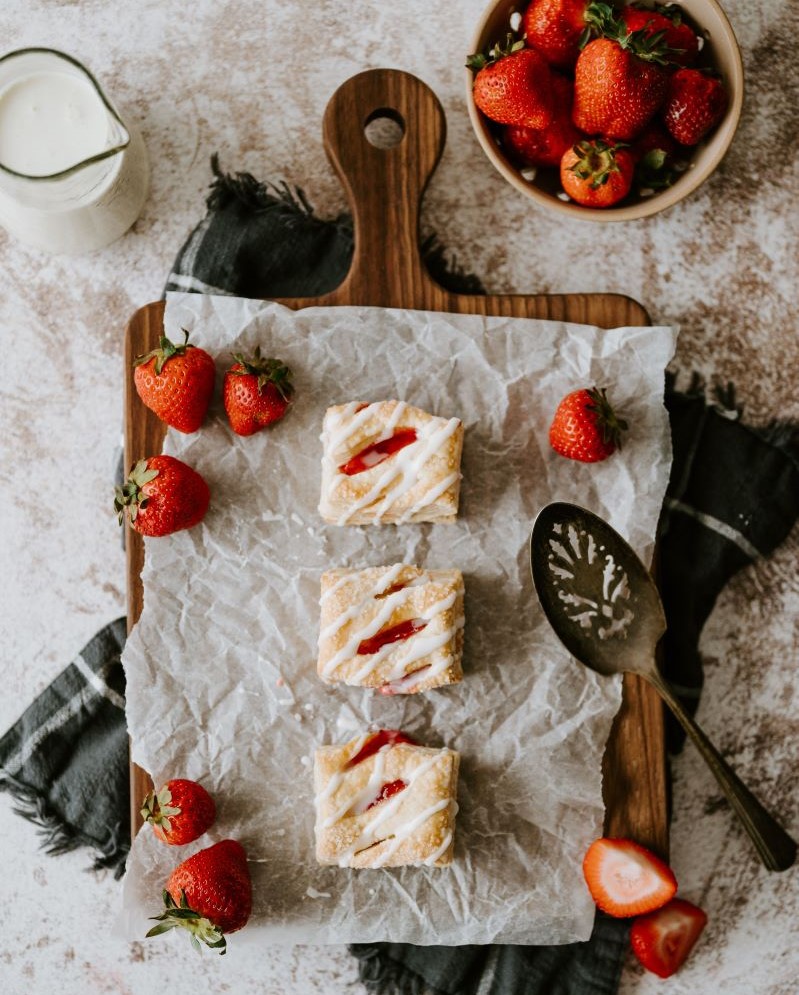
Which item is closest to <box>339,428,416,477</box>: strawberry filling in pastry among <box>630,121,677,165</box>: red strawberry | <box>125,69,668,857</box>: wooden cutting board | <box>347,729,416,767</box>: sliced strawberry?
<box>125,69,668,857</box>: wooden cutting board

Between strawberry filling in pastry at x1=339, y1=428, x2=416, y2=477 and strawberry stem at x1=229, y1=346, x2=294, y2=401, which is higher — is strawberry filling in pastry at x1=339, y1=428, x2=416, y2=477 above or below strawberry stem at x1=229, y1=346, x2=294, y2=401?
below

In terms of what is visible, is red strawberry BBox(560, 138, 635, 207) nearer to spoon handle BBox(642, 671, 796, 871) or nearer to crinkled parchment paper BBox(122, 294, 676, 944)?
crinkled parchment paper BBox(122, 294, 676, 944)

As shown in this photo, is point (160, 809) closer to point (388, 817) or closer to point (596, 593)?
point (388, 817)

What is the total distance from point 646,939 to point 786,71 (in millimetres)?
1722

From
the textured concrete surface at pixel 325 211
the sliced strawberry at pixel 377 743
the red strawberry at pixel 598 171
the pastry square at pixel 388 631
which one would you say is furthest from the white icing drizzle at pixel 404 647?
the red strawberry at pixel 598 171

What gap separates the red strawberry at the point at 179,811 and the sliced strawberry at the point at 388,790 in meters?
0.29

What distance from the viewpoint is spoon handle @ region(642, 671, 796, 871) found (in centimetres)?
173

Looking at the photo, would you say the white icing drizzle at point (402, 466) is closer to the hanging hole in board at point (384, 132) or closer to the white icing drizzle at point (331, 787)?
the white icing drizzle at point (331, 787)

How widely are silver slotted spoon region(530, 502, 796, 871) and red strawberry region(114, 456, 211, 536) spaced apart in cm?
62

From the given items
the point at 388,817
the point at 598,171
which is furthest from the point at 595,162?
the point at 388,817

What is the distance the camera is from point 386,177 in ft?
6.25

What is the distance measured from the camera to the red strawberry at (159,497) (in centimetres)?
→ 177

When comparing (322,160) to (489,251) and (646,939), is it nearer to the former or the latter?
(489,251)

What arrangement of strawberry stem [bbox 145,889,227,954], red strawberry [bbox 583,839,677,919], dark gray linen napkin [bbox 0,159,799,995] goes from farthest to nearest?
dark gray linen napkin [bbox 0,159,799,995] < red strawberry [bbox 583,839,677,919] < strawberry stem [bbox 145,889,227,954]
